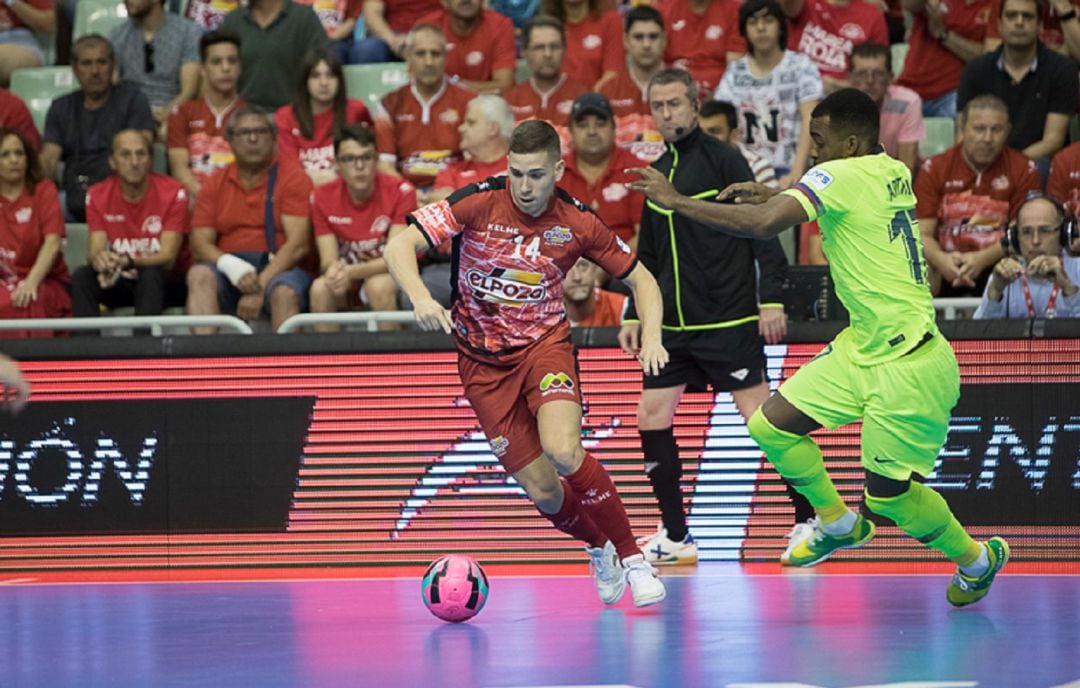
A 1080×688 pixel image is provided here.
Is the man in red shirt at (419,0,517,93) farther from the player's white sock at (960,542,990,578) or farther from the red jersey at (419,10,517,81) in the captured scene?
the player's white sock at (960,542,990,578)

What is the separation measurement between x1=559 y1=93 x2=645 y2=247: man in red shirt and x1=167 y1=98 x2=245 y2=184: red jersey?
2932 mm

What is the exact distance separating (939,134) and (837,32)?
1.09 metres

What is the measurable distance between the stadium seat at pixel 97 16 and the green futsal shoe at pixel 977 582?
968 cm

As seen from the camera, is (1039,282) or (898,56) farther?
(898,56)

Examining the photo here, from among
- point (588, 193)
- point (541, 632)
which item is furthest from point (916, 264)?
point (588, 193)

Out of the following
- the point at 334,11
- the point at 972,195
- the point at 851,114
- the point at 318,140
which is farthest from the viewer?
the point at 334,11

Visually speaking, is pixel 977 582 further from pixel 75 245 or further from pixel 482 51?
pixel 75 245

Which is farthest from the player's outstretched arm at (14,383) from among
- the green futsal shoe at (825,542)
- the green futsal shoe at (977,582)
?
the green futsal shoe at (977,582)

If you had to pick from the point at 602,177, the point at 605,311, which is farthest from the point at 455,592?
the point at 602,177

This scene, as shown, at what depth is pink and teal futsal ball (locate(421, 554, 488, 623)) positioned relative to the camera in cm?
734

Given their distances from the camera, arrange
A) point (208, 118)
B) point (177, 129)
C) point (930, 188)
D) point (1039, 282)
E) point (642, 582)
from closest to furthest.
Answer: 1. point (642, 582)
2. point (1039, 282)
3. point (930, 188)
4. point (208, 118)
5. point (177, 129)

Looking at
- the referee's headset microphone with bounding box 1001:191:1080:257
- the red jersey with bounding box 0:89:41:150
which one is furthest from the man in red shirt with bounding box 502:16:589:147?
the red jersey with bounding box 0:89:41:150

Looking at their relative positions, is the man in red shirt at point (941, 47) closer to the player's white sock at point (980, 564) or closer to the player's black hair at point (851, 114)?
the player's black hair at point (851, 114)

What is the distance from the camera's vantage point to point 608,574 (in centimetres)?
779
